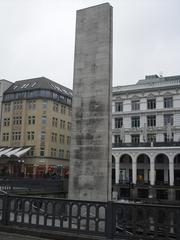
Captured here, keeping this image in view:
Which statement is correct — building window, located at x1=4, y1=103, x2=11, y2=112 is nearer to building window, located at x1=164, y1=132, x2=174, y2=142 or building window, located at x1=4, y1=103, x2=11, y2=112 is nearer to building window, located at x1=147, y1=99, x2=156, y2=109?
building window, located at x1=147, y1=99, x2=156, y2=109

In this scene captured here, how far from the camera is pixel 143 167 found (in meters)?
60.8

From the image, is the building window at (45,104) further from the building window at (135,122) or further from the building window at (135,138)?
the building window at (135,138)

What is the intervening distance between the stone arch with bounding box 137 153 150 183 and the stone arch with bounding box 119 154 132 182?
166cm

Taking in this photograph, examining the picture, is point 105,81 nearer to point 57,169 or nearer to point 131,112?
point 131,112

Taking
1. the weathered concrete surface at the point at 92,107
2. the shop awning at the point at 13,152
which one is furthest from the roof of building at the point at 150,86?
the weathered concrete surface at the point at 92,107

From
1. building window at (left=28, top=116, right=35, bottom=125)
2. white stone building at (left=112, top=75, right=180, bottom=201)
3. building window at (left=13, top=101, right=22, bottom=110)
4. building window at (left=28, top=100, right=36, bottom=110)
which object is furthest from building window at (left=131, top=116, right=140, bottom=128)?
building window at (left=13, top=101, right=22, bottom=110)

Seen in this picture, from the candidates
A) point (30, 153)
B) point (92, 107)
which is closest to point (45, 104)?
point (30, 153)

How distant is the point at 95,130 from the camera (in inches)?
813

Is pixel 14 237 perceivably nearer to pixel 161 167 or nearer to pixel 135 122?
pixel 161 167

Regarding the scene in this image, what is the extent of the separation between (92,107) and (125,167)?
42726mm

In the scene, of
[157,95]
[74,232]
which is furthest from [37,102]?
[74,232]

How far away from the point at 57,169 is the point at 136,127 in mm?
21874

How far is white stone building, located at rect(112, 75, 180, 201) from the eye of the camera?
182 ft

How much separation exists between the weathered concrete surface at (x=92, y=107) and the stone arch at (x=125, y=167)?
1619 inches
